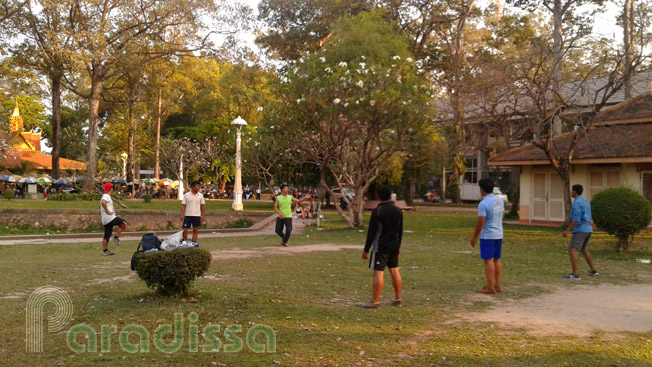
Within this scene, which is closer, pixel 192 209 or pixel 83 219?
pixel 192 209

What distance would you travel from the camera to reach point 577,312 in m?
7.63

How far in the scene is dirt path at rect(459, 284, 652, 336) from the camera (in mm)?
6809

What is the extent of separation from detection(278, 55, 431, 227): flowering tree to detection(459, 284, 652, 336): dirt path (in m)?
10.4

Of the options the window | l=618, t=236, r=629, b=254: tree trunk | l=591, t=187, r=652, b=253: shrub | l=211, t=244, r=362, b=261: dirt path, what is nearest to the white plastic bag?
l=211, t=244, r=362, b=261: dirt path

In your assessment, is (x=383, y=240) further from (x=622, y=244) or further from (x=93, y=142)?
(x=93, y=142)

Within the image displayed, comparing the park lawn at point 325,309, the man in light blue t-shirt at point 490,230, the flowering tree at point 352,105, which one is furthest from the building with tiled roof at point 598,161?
the man in light blue t-shirt at point 490,230

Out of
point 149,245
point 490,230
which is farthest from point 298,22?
point 149,245

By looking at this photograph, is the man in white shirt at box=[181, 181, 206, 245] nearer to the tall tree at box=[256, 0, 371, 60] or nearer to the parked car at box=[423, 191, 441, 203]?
the tall tree at box=[256, 0, 371, 60]

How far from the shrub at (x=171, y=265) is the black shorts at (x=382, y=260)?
2.13m

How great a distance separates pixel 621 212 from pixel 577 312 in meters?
7.09

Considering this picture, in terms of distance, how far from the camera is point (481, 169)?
53219 mm

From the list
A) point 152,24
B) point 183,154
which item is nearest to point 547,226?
point 152,24

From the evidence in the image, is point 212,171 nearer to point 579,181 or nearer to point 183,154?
point 183,154

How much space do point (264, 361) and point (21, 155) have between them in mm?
53160
